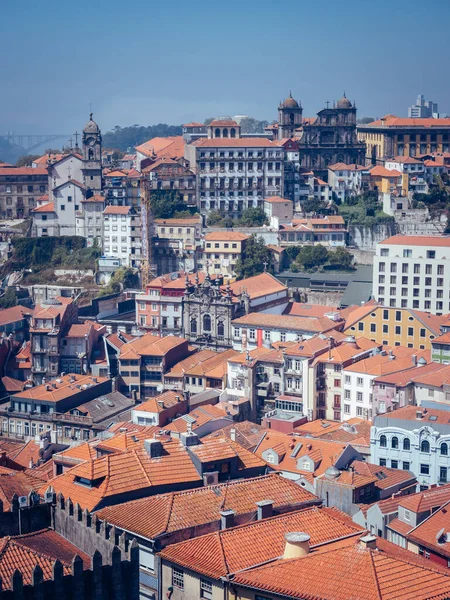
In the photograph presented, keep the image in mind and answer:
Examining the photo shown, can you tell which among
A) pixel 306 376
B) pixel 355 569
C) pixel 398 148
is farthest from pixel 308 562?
pixel 398 148

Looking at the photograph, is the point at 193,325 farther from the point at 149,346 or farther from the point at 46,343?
the point at 46,343

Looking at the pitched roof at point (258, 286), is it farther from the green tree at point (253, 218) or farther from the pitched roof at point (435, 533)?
the pitched roof at point (435, 533)

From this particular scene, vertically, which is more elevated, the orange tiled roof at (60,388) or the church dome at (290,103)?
the church dome at (290,103)

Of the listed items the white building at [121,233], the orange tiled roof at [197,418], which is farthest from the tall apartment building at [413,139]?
the orange tiled roof at [197,418]

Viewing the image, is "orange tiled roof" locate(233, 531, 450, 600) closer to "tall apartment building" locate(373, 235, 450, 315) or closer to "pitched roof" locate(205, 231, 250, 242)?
"tall apartment building" locate(373, 235, 450, 315)

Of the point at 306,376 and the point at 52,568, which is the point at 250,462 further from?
the point at 306,376
